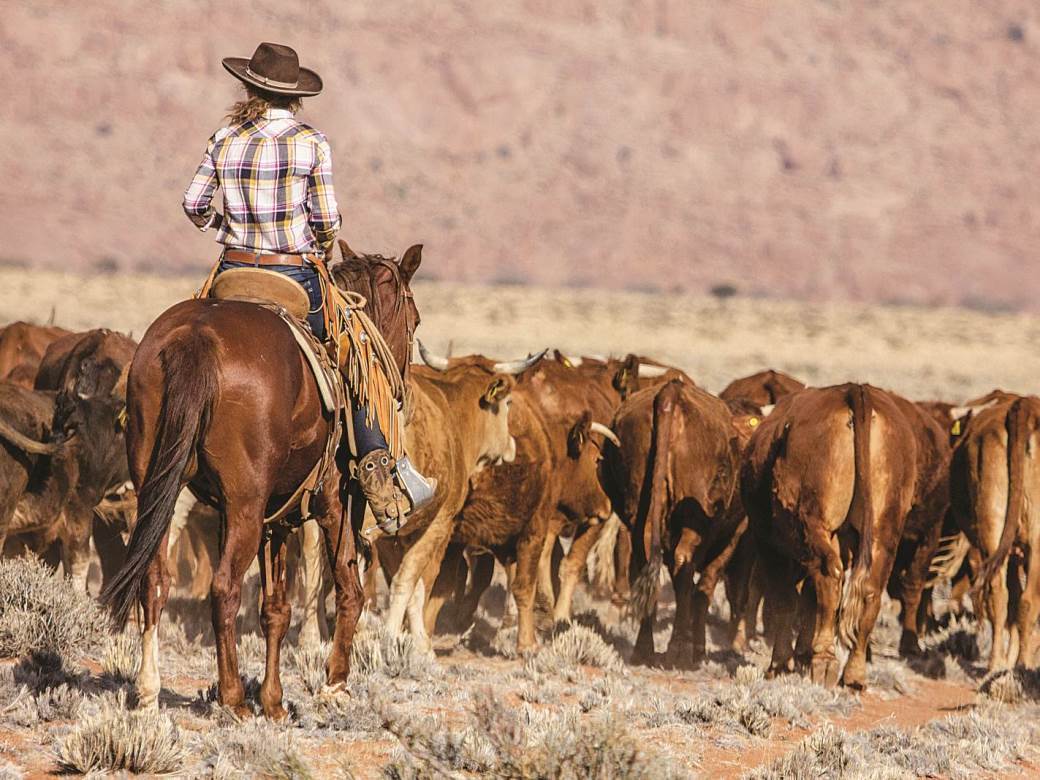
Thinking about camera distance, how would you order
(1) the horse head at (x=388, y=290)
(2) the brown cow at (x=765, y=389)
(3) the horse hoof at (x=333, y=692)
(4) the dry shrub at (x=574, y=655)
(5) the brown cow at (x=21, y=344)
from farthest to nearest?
1. (2) the brown cow at (x=765, y=389)
2. (5) the brown cow at (x=21, y=344)
3. (4) the dry shrub at (x=574, y=655)
4. (1) the horse head at (x=388, y=290)
5. (3) the horse hoof at (x=333, y=692)

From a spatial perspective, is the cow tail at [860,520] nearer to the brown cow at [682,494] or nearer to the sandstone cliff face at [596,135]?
the brown cow at [682,494]

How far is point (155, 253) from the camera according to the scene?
9969 cm

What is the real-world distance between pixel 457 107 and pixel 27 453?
359ft

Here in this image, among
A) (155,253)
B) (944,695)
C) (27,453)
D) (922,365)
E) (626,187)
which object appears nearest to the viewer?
(27,453)

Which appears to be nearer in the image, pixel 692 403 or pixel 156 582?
pixel 156 582

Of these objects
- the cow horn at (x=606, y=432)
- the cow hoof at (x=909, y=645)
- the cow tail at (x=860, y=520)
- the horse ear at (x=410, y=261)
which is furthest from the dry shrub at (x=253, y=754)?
the cow hoof at (x=909, y=645)

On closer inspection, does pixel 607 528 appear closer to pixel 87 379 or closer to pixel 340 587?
pixel 87 379

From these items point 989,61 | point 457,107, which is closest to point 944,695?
point 457,107

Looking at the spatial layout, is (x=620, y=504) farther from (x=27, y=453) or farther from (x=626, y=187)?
(x=626, y=187)

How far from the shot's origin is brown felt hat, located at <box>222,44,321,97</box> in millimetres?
6969

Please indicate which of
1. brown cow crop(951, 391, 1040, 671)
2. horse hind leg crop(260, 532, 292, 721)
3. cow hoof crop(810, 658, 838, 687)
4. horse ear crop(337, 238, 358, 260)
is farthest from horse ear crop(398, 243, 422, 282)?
brown cow crop(951, 391, 1040, 671)

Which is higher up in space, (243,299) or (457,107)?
(457,107)

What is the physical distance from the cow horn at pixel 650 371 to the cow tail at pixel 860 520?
4438mm

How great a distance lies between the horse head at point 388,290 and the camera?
7863 mm
